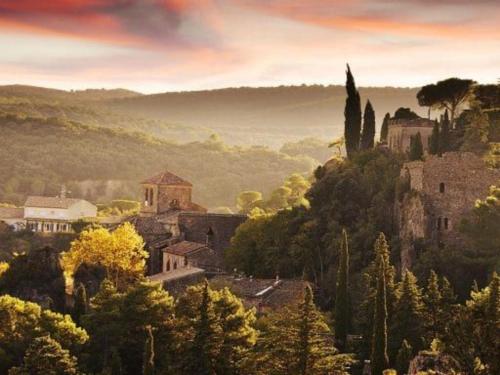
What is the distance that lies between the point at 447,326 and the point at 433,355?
3.55 metres

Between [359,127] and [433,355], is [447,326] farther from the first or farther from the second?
[359,127]

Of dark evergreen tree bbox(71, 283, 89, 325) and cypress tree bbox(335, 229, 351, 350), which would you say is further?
dark evergreen tree bbox(71, 283, 89, 325)

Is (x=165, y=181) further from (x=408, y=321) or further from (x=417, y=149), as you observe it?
(x=408, y=321)

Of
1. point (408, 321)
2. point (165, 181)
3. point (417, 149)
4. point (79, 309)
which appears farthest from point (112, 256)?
point (408, 321)

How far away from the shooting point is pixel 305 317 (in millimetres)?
38344

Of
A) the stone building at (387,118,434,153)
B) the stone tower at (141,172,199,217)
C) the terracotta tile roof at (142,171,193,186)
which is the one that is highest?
the stone building at (387,118,434,153)

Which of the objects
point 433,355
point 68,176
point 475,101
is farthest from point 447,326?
point 68,176

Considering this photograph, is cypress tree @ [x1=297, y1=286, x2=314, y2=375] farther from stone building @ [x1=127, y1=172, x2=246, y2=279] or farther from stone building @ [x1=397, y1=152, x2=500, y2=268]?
stone building @ [x1=127, y1=172, x2=246, y2=279]

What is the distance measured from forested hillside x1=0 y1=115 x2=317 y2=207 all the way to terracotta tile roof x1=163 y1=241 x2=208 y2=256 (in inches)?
3368

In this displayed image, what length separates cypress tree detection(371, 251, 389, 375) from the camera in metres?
43.2

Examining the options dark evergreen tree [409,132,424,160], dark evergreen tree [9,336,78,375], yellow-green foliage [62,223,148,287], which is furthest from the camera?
yellow-green foliage [62,223,148,287]

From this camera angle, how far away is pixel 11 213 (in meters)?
110

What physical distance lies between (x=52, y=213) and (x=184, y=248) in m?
37.0

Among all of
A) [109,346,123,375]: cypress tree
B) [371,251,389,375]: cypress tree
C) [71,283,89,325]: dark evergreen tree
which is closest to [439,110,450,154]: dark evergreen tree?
[371,251,389,375]: cypress tree
